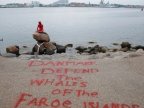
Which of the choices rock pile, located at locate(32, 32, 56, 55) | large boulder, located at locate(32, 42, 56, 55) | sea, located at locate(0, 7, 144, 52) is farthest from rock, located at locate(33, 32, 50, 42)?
sea, located at locate(0, 7, 144, 52)

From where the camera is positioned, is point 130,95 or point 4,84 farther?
point 4,84

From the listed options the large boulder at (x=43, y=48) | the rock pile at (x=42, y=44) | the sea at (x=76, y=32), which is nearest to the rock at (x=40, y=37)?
the rock pile at (x=42, y=44)

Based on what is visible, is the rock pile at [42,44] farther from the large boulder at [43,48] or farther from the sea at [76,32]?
the sea at [76,32]

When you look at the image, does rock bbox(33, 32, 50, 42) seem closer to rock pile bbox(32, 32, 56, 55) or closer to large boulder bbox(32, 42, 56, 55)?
rock pile bbox(32, 32, 56, 55)

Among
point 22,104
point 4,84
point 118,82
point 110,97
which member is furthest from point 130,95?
point 4,84

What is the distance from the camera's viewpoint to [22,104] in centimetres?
868

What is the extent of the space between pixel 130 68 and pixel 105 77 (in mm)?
1737

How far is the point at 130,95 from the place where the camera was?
9.32 meters

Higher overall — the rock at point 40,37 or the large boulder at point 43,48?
the rock at point 40,37

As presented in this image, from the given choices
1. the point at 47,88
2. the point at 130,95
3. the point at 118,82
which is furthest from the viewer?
the point at 118,82

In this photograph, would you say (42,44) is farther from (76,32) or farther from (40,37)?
(76,32)

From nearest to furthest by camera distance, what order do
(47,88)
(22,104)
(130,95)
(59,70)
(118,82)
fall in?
(22,104)
(130,95)
(47,88)
(118,82)
(59,70)

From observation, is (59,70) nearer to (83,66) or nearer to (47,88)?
(83,66)

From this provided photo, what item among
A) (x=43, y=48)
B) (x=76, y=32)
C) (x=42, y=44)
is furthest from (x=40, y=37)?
(x=76, y=32)
